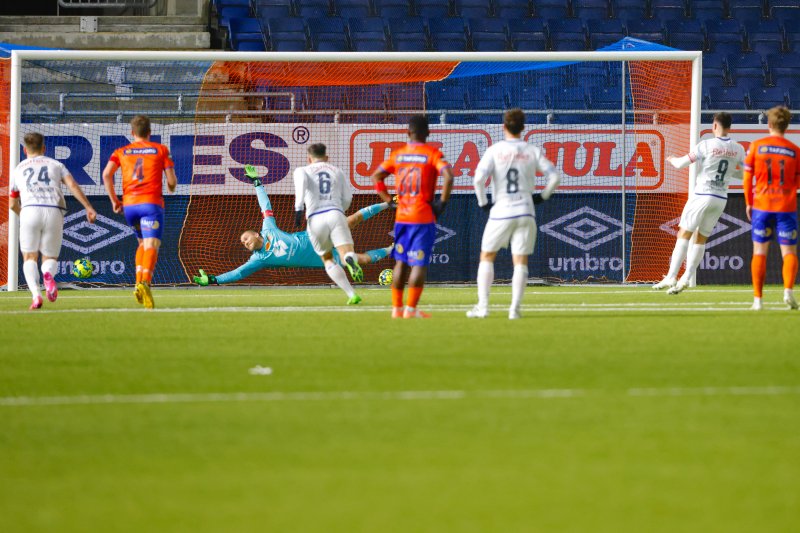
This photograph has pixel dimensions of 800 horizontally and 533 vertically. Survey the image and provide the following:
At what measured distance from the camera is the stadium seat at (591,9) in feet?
80.3

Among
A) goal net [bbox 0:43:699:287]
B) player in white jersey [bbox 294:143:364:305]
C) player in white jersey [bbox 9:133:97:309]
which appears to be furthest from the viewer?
goal net [bbox 0:43:699:287]

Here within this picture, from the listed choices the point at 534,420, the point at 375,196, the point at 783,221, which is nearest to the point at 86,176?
the point at 375,196

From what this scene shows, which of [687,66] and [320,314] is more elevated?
[687,66]

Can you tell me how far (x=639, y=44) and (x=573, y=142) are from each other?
2.15 m

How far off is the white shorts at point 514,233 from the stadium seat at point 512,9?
13869 millimetres

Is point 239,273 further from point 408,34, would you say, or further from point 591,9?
point 591,9

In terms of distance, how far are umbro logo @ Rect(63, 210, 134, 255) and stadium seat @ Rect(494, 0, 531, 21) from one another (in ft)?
30.4

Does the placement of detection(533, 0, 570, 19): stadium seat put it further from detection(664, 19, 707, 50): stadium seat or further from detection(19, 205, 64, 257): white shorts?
detection(19, 205, 64, 257): white shorts

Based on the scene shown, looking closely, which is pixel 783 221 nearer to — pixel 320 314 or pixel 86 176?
pixel 320 314

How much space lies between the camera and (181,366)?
766 centimetres

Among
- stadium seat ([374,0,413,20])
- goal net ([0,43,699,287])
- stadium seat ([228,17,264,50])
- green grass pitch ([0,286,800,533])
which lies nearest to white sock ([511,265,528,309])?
green grass pitch ([0,286,800,533])

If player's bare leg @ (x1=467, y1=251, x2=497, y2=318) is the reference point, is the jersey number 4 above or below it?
above

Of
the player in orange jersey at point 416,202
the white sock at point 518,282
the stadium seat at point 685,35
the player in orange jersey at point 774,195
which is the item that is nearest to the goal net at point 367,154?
the stadium seat at point 685,35

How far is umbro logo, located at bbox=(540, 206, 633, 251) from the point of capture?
19391 millimetres
